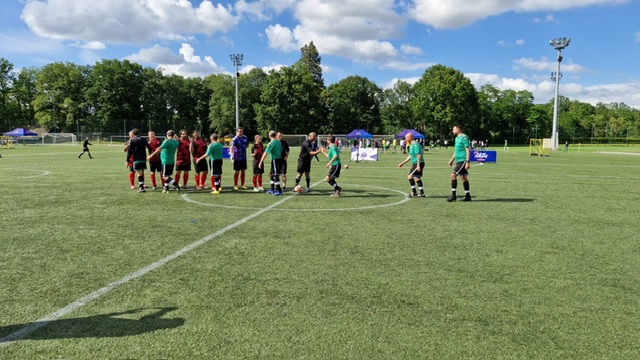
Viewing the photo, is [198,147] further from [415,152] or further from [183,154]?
[415,152]

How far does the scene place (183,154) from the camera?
1456 centimetres

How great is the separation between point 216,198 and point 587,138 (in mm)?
107490

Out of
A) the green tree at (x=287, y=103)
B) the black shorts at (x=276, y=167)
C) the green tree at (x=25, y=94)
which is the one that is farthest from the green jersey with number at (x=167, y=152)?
the green tree at (x=25, y=94)

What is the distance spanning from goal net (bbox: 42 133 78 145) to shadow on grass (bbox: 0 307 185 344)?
8277 centimetres

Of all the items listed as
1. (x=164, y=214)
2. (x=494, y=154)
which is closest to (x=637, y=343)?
(x=164, y=214)

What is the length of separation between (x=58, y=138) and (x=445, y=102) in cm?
7482

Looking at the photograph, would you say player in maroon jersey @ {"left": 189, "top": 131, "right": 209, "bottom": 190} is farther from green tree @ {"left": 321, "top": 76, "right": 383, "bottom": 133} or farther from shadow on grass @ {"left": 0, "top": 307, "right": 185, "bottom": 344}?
green tree @ {"left": 321, "top": 76, "right": 383, "bottom": 133}

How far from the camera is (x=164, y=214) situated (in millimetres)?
9734

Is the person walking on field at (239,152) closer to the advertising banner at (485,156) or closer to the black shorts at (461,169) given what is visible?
the black shorts at (461,169)

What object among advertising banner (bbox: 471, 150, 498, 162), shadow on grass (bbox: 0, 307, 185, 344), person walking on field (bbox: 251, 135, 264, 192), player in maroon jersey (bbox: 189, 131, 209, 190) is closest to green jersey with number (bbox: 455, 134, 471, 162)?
person walking on field (bbox: 251, 135, 264, 192)

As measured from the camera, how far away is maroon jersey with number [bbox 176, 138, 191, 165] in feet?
47.5

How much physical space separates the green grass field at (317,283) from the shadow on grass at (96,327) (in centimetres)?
2

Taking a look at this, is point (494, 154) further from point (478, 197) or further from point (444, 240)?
point (444, 240)

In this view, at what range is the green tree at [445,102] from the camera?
8438 centimetres
